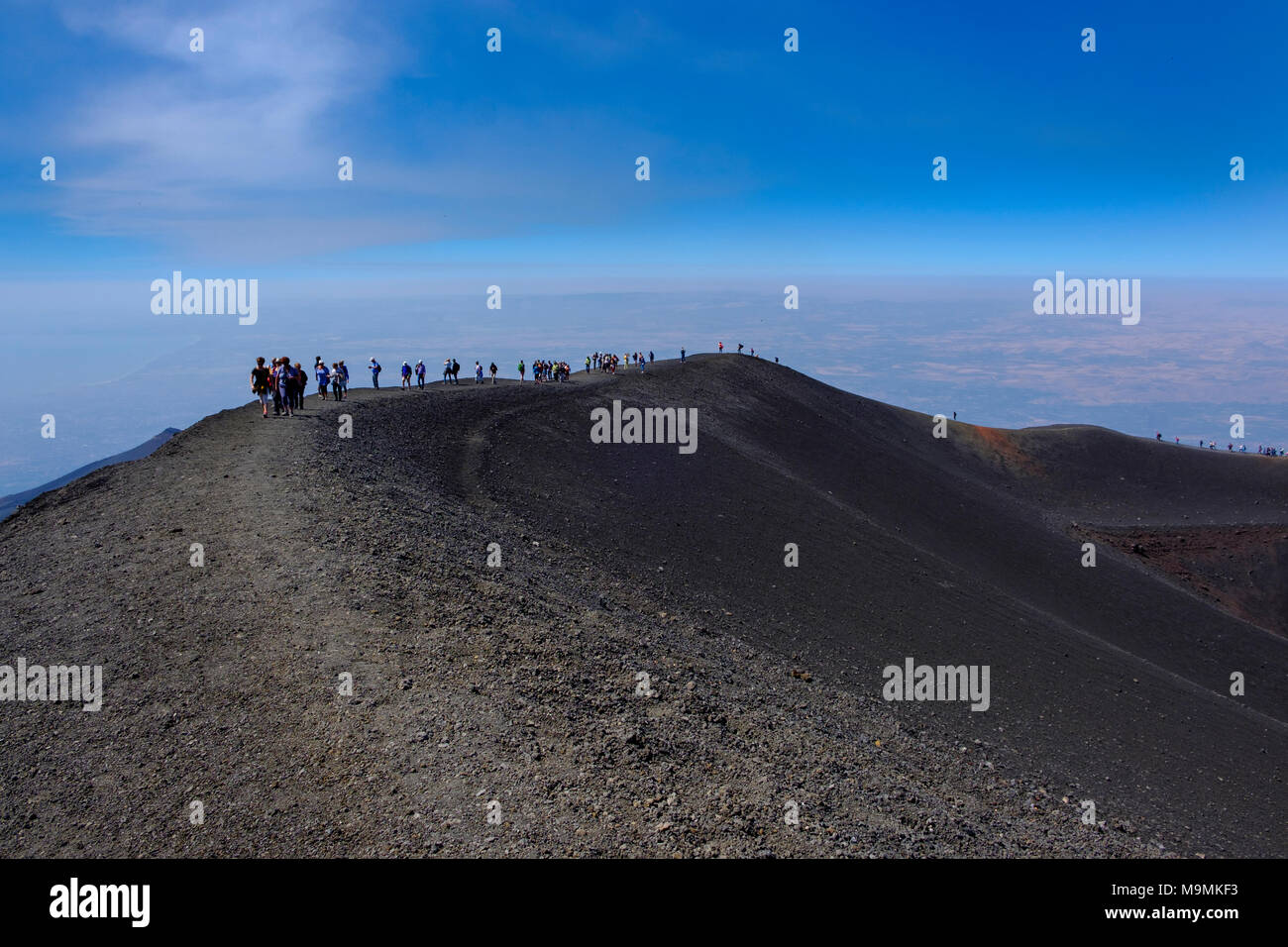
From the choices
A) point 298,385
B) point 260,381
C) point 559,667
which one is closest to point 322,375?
point 298,385

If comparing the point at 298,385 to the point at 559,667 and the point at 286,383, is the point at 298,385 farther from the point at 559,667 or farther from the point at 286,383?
the point at 559,667

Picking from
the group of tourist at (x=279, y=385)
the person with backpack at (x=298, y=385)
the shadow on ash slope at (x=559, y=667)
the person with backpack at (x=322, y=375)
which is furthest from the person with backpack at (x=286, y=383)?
the person with backpack at (x=322, y=375)

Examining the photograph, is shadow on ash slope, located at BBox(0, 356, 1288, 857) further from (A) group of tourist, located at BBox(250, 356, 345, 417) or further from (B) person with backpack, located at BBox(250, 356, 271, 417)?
(B) person with backpack, located at BBox(250, 356, 271, 417)

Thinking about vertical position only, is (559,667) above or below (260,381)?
below

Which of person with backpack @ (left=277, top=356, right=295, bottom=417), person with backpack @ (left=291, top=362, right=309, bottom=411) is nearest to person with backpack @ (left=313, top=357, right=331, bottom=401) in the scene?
person with backpack @ (left=291, top=362, right=309, bottom=411)

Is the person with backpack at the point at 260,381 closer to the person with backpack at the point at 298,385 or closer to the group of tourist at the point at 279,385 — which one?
the group of tourist at the point at 279,385

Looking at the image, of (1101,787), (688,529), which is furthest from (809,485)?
(1101,787)
